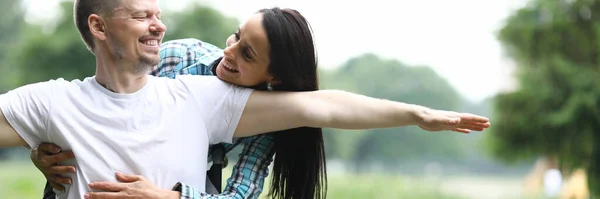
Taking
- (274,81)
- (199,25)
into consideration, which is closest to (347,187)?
(199,25)

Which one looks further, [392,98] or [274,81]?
[392,98]

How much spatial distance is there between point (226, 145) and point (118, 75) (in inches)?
15.3

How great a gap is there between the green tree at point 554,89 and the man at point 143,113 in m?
8.75

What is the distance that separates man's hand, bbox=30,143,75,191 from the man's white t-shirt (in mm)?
14

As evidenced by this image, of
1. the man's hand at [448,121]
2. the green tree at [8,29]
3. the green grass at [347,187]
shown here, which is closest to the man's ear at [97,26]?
the man's hand at [448,121]

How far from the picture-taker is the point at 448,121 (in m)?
1.93

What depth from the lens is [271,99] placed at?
1.98m

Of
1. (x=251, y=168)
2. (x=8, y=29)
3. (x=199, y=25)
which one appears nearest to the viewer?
(x=251, y=168)

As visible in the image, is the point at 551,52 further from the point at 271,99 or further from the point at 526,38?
the point at 271,99

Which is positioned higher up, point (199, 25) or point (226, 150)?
point (199, 25)

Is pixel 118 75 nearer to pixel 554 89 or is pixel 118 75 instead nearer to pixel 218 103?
pixel 218 103

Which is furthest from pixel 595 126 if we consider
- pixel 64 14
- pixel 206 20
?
pixel 64 14

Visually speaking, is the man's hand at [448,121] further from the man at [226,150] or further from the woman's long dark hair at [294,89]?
the man at [226,150]

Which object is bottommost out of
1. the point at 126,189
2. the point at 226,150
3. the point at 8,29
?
the point at 126,189
